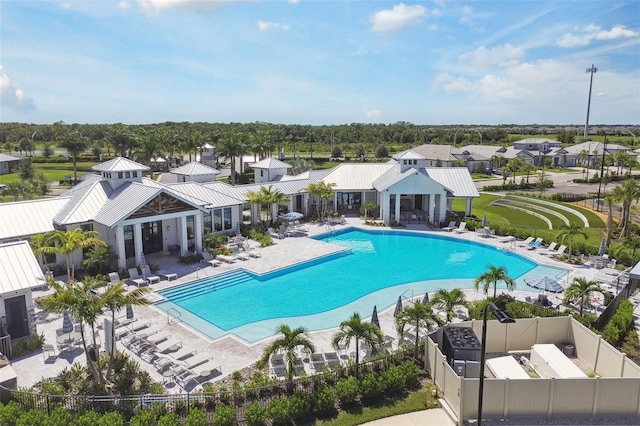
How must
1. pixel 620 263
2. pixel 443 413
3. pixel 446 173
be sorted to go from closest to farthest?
1. pixel 443 413
2. pixel 620 263
3. pixel 446 173

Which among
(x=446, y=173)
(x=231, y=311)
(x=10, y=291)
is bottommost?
(x=231, y=311)

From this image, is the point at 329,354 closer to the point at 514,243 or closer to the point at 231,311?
the point at 231,311

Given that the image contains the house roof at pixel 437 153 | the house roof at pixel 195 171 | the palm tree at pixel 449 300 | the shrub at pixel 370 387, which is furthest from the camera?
the house roof at pixel 437 153

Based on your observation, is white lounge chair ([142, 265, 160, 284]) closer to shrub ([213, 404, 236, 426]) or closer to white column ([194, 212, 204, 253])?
white column ([194, 212, 204, 253])

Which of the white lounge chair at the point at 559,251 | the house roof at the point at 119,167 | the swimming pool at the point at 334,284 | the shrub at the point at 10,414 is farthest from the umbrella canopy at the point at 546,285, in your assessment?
the house roof at the point at 119,167

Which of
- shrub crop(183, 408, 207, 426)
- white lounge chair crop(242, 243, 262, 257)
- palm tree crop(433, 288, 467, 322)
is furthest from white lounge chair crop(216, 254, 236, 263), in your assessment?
shrub crop(183, 408, 207, 426)

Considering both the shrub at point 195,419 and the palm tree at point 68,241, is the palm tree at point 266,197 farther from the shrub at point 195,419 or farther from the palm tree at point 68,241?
the shrub at point 195,419

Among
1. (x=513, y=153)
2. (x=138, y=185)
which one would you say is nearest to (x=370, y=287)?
(x=138, y=185)
